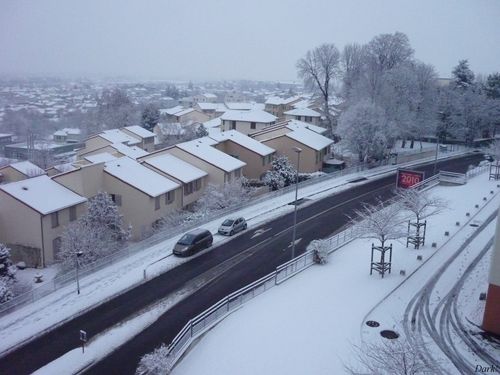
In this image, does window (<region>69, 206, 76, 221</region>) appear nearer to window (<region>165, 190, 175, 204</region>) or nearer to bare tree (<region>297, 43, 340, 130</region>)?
window (<region>165, 190, 175, 204</region>)

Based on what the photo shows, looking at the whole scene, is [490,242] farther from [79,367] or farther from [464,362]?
[79,367]

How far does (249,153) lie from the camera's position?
5569 cm

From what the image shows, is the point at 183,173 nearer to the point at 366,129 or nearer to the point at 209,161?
the point at 209,161

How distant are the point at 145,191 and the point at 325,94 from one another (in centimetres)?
4585

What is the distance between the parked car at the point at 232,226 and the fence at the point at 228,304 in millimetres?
8082

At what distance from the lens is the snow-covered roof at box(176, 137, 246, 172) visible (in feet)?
157

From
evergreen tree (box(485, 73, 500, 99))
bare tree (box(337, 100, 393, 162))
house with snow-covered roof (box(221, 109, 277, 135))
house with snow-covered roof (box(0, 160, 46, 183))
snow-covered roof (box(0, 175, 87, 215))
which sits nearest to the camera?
snow-covered roof (box(0, 175, 87, 215))

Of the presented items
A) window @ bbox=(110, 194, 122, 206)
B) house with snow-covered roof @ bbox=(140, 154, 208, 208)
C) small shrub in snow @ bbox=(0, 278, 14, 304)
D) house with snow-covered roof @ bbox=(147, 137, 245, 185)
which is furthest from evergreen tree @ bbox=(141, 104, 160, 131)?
small shrub in snow @ bbox=(0, 278, 14, 304)

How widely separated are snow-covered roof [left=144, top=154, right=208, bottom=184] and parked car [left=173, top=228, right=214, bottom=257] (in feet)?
36.9

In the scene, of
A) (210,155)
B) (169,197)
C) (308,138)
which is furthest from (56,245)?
(308,138)

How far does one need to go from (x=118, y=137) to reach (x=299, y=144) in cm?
3103

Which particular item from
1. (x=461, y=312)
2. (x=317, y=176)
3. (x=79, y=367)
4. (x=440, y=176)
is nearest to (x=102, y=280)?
(x=79, y=367)

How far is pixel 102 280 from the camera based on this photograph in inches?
1097

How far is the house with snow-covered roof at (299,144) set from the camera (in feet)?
196
